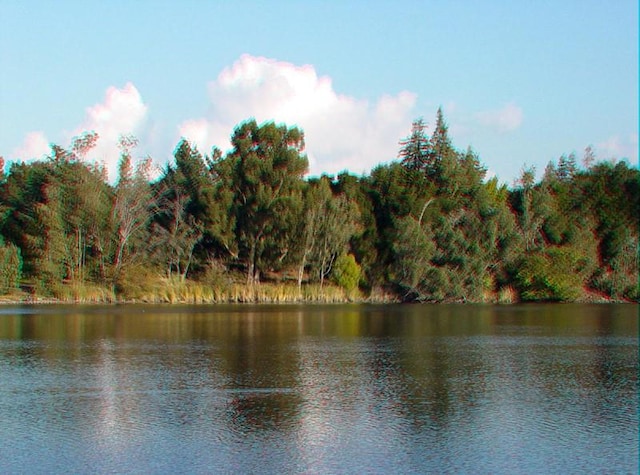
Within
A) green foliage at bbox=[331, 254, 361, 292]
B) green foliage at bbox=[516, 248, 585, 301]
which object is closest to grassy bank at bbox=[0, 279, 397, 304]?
green foliage at bbox=[331, 254, 361, 292]

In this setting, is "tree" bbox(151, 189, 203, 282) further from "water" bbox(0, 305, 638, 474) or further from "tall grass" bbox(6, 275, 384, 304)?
"water" bbox(0, 305, 638, 474)

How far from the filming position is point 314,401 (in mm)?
17594

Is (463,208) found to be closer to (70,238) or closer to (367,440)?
(70,238)

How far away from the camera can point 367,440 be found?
14.2 metres

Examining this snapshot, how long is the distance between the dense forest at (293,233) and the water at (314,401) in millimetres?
24070

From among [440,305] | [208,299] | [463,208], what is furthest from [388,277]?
[208,299]

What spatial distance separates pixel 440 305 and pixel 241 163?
69.8 feet

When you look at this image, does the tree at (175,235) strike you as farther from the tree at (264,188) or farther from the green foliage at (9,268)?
the green foliage at (9,268)

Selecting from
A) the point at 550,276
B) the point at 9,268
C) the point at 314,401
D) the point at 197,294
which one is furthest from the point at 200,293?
the point at 314,401

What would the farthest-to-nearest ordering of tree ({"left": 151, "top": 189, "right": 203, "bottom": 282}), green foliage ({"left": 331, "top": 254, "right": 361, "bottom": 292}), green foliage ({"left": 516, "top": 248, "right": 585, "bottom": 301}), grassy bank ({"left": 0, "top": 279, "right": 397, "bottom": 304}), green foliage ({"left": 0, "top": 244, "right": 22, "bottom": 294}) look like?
green foliage ({"left": 516, "top": 248, "right": 585, "bottom": 301})
green foliage ({"left": 331, "top": 254, "right": 361, "bottom": 292})
tree ({"left": 151, "top": 189, "right": 203, "bottom": 282})
grassy bank ({"left": 0, "top": 279, "right": 397, "bottom": 304})
green foliage ({"left": 0, "top": 244, "right": 22, "bottom": 294})

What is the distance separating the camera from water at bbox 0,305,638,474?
42.9ft

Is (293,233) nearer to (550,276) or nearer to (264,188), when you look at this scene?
(264,188)

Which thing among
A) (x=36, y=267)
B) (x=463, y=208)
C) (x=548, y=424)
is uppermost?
(x=463, y=208)

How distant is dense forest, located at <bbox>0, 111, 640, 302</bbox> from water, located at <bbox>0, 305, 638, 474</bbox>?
24.1m
